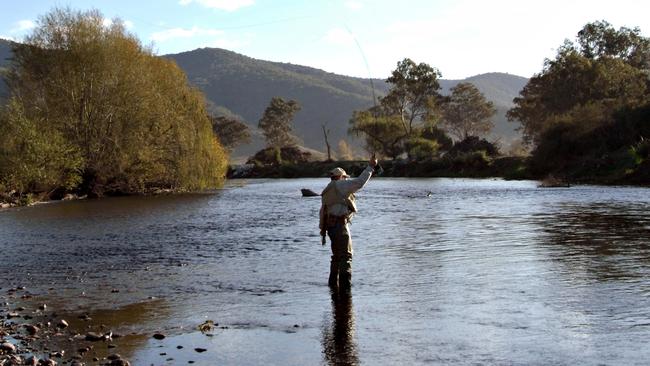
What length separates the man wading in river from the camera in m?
11.6

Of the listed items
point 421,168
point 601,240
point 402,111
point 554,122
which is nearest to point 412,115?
point 402,111

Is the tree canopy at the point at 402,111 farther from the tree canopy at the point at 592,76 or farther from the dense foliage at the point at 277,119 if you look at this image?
the dense foliage at the point at 277,119

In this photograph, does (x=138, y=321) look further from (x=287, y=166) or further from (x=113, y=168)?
(x=287, y=166)

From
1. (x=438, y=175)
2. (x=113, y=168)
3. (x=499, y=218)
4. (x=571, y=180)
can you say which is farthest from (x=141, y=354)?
(x=438, y=175)

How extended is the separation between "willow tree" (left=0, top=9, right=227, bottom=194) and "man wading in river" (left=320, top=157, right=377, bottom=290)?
34.8 m

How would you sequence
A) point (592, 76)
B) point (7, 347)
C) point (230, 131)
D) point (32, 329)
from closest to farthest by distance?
point (7, 347) → point (32, 329) → point (592, 76) → point (230, 131)

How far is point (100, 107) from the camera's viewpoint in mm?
46594

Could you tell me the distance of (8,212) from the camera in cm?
3441

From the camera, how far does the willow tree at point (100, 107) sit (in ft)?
151

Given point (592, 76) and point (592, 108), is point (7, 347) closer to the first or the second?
point (592, 108)

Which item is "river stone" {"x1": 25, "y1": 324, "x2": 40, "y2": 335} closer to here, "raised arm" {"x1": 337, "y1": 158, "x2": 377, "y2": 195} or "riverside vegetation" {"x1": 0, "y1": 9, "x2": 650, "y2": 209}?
"raised arm" {"x1": 337, "y1": 158, "x2": 377, "y2": 195}

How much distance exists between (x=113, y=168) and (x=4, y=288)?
36.3m

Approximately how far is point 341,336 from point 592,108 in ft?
190

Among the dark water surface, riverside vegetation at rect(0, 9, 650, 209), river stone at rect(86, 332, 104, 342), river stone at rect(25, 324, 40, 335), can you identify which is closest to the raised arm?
the dark water surface
